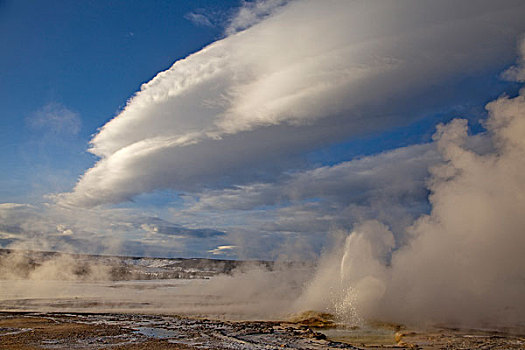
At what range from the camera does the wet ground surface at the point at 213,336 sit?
22.6m

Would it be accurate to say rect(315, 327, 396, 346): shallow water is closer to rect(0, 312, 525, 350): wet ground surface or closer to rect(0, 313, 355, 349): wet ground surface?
rect(0, 312, 525, 350): wet ground surface

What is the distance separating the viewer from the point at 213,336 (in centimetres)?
2534

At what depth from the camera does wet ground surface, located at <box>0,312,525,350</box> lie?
2256 centimetres

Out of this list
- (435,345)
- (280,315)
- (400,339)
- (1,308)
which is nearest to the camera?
(435,345)

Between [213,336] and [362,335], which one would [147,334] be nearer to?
[213,336]

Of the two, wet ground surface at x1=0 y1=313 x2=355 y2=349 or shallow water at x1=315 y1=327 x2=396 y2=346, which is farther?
shallow water at x1=315 y1=327 x2=396 y2=346

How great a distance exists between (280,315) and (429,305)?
1399 centimetres

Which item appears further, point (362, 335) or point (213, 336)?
point (362, 335)

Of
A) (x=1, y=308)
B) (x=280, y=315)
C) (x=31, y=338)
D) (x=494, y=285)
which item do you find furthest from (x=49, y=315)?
(x=494, y=285)

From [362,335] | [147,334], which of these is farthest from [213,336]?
[362,335]

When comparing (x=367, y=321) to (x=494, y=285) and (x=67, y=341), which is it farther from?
(x=67, y=341)

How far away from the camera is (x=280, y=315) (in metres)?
36.3

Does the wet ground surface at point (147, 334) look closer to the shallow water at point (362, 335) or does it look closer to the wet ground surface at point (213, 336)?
the wet ground surface at point (213, 336)

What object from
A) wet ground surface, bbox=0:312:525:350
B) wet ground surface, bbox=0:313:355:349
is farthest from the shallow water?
wet ground surface, bbox=0:313:355:349
